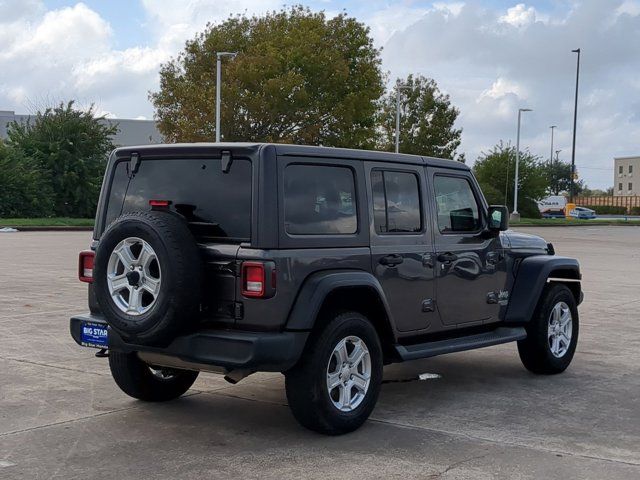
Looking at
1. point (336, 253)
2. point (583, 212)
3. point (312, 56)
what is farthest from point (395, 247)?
point (583, 212)

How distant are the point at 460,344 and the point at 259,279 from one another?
7.08 feet

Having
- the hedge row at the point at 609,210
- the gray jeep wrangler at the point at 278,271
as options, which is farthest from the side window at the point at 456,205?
the hedge row at the point at 609,210

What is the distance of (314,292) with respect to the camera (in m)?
5.68

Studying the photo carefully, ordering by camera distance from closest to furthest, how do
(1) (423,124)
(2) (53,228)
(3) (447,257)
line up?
1. (3) (447,257)
2. (2) (53,228)
3. (1) (423,124)

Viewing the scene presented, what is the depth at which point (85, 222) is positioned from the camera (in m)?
38.2

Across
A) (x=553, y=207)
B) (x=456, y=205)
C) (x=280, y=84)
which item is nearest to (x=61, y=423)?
(x=456, y=205)

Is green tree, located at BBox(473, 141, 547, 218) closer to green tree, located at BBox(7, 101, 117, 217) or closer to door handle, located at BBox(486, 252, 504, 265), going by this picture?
green tree, located at BBox(7, 101, 117, 217)

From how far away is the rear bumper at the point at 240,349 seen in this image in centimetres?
547

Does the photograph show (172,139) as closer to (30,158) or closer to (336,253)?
(30,158)

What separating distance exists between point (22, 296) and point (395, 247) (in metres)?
8.06

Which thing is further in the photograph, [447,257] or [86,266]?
[447,257]

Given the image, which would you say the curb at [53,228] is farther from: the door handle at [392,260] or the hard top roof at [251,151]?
the door handle at [392,260]

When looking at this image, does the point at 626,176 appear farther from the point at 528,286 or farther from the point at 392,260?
the point at 392,260

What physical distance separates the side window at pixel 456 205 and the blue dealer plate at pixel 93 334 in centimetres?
269
